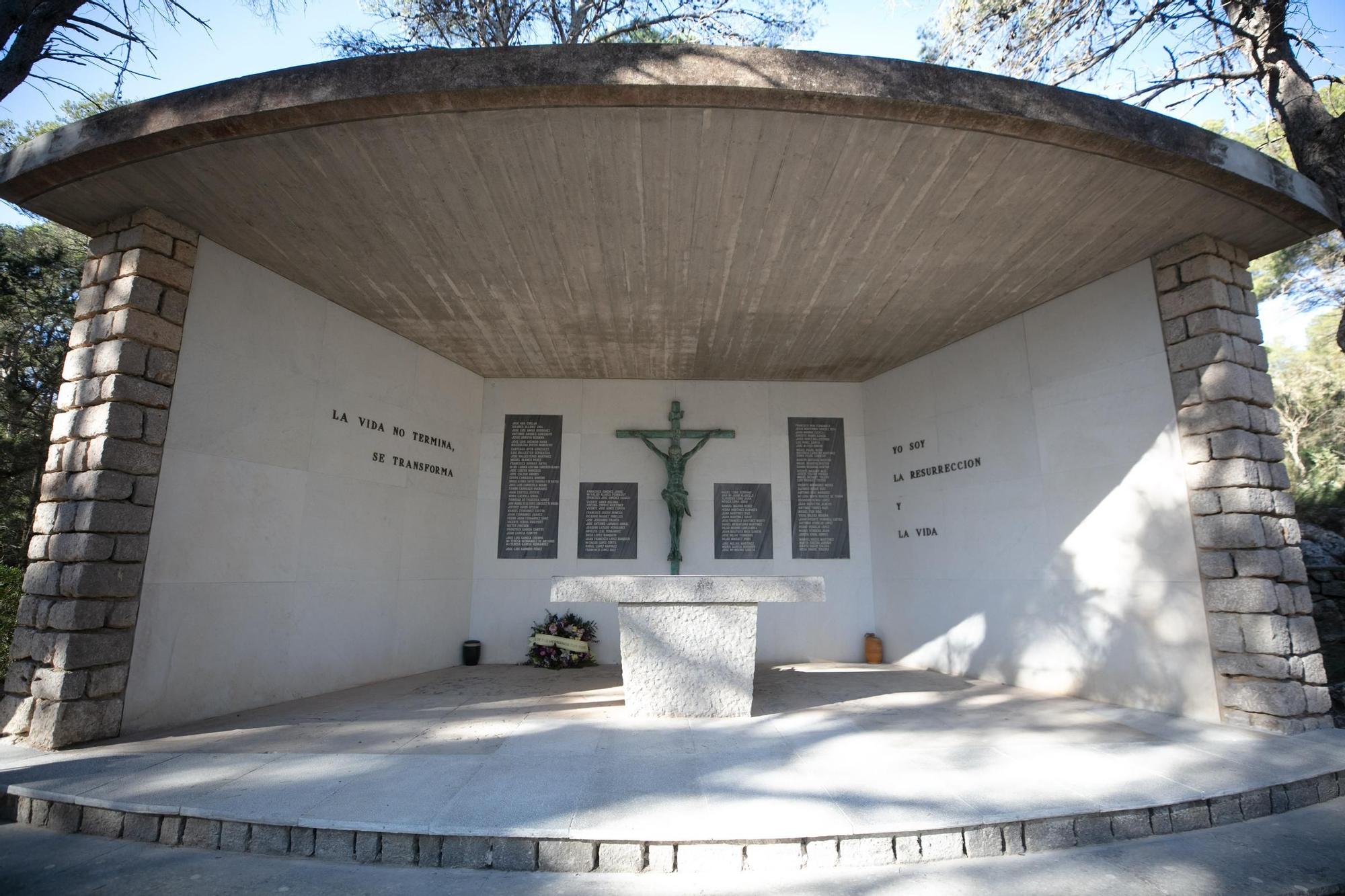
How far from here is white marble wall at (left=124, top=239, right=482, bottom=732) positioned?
4.20 metres

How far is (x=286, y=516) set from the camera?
16.3ft

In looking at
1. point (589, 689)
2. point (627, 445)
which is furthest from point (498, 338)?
point (589, 689)

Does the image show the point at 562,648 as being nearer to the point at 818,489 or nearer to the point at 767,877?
the point at 818,489

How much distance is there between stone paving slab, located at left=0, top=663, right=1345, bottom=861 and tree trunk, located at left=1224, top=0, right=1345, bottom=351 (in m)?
3.31

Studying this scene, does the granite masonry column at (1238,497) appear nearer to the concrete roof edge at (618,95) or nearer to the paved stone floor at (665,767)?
the paved stone floor at (665,767)

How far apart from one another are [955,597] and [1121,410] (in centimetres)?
227

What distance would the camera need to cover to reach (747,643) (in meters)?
4.27

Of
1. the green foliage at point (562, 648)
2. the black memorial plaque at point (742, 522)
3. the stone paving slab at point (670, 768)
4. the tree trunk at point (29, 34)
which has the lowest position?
the stone paving slab at point (670, 768)

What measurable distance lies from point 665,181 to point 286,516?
12.3ft

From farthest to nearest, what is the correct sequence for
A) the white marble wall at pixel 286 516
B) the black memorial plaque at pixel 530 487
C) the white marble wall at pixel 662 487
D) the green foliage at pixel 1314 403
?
the green foliage at pixel 1314 403 < the black memorial plaque at pixel 530 487 < the white marble wall at pixel 662 487 < the white marble wall at pixel 286 516

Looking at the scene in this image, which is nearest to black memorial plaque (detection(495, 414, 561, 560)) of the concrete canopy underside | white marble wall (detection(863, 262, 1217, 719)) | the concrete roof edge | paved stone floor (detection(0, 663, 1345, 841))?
the concrete canopy underside

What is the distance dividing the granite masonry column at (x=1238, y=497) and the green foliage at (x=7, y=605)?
27.2ft

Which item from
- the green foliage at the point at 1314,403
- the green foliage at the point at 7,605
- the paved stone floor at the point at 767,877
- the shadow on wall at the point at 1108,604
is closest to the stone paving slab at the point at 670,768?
the paved stone floor at the point at 767,877

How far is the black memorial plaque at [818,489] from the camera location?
7.28 meters
